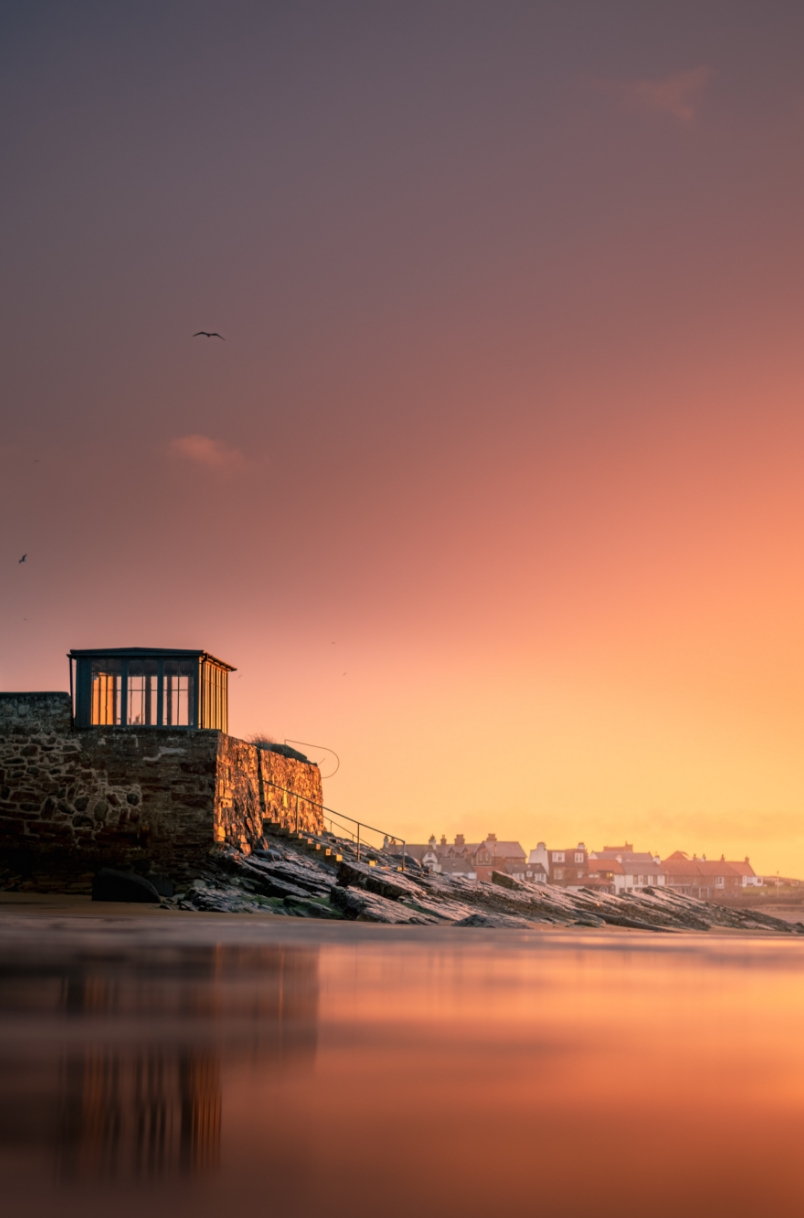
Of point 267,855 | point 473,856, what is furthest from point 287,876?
point 473,856

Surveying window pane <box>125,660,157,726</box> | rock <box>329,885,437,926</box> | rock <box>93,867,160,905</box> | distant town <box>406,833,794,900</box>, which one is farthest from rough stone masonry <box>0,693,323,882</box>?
distant town <box>406,833,794,900</box>

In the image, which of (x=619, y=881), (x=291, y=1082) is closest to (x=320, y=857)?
(x=291, y=1082)

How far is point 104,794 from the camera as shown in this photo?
73.9 ft

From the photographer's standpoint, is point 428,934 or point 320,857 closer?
point 428,934

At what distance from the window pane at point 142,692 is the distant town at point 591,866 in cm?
7333

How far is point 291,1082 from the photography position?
4281 mm

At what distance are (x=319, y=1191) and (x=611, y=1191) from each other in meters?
0.77

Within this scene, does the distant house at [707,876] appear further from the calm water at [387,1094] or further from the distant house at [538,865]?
the calm water at [387,1094]

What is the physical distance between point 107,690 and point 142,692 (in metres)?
A: 0.73

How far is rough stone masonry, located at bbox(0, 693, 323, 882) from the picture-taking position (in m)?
22.2

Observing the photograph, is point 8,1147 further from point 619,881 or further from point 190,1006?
point 619,881

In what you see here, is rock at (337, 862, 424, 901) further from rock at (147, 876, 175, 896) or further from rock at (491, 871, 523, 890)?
rock at (491, 871, 523, 890)

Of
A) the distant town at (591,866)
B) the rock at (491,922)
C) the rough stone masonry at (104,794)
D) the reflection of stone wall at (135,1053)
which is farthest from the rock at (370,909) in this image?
the distant town at (591,866)

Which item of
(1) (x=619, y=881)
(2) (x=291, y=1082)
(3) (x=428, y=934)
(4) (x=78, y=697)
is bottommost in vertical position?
(1) (x=619, y=881)
